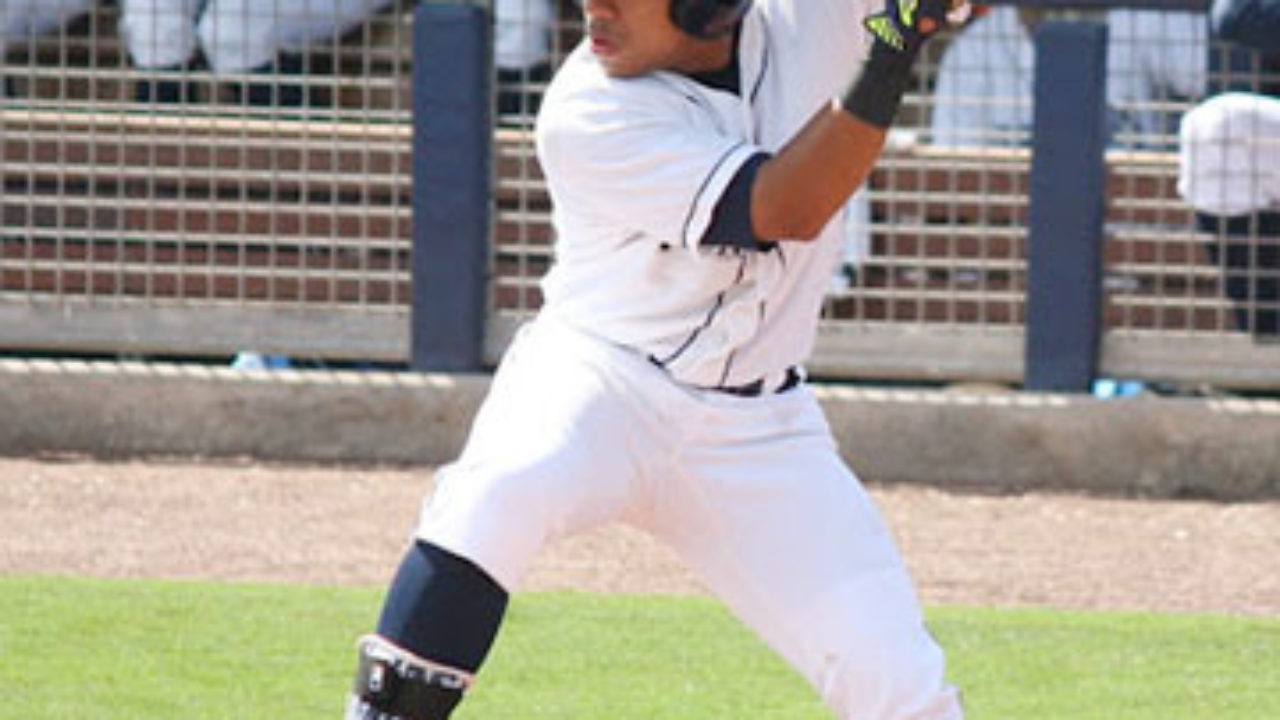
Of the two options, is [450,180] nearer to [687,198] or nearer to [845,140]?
[687,198]

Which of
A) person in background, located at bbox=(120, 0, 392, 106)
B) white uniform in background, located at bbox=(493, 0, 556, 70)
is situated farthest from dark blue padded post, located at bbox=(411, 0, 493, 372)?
person in background, located at bbox=(120, 0, 392, 106)

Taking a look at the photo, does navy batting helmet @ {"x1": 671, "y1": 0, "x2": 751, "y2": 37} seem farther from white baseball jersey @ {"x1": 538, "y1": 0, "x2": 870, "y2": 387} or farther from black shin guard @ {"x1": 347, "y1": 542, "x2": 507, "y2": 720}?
black shin guard @ {"x1": 347, "y1": 542, "x2": 507, "y2": 720}

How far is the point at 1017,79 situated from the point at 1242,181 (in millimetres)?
789

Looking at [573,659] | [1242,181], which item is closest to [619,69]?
[573,659]

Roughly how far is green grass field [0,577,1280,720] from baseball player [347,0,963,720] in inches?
68.7

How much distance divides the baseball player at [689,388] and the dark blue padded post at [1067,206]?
4.80 m

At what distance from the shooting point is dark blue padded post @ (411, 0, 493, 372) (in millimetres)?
9484

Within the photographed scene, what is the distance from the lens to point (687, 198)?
411 centimetres

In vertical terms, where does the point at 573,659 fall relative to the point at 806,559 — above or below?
below

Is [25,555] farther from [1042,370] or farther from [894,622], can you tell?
[894,622]

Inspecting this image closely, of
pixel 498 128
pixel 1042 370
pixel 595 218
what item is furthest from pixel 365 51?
pixel 595 218

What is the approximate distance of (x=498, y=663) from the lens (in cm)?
652

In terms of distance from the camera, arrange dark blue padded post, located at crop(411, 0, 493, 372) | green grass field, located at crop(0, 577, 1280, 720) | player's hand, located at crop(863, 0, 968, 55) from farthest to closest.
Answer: dark blue padded post, located at crop(411, 0, 493, 372), green grass field, located at crop(0, 577, 1280, 720), player's hand, located at crop(863, 0, 968, 55)

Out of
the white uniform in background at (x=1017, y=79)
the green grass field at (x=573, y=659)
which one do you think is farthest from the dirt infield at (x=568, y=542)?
the white uniform in background at (x=1017, y=79)
